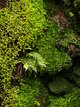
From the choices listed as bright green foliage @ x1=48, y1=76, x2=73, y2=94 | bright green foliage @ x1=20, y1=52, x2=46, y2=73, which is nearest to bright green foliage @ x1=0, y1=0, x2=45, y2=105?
bright green foliage @ x1=20, y1=52, x2=46, y2=73

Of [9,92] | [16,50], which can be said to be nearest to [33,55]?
[16,50]

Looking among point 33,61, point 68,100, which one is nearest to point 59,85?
point 68,100

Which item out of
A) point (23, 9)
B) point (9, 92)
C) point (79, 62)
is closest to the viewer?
point (9, 92)

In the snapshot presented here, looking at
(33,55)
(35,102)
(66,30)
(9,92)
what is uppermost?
(66,30)

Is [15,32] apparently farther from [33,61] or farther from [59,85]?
[59,85]

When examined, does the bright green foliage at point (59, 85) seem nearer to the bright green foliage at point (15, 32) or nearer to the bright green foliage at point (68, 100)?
the bright green foliage at point (68, 100)

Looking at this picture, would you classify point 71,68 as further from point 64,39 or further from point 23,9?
point 23,9
